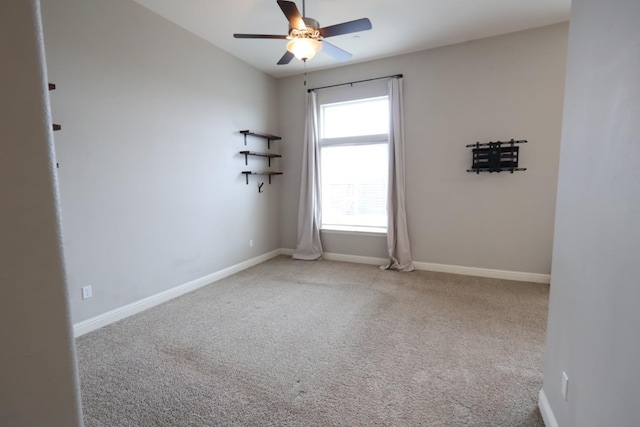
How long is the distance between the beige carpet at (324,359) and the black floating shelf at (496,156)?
58.4 inches

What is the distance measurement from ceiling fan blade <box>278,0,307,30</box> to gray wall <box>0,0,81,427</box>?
2223 millimetres

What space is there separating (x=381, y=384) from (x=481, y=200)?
2982mm

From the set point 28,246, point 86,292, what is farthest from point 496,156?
point 86,292

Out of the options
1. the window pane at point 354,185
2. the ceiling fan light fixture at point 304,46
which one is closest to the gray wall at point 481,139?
the window pane at point 354,185

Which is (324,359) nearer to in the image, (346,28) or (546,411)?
(546,411)

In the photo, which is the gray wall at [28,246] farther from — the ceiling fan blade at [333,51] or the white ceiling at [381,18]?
the white ceiling at [381,18]

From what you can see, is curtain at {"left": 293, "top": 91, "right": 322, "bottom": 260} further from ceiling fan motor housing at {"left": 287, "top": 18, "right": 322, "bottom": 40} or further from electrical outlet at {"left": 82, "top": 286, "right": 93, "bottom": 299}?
electrical outlet at {"left": 82, "top": 286, "right": 93, "bottom": 299}

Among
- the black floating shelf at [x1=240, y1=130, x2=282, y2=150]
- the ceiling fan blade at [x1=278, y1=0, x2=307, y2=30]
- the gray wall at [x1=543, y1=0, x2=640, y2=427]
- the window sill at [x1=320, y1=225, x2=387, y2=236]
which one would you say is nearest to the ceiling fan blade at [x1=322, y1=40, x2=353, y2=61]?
the ceiling fan blade at [x1=278, y1=0, x2=307, y2=30]

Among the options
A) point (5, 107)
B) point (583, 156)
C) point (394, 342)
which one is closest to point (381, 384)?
point (394, 342)

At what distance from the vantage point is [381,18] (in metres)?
3.32

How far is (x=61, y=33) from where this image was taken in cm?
246

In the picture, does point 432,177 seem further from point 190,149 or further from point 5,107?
point 5,107

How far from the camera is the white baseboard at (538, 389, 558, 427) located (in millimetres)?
1546

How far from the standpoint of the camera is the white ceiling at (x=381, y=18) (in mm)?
3045
